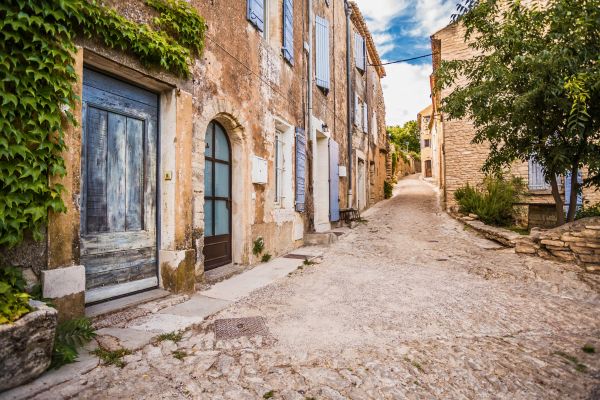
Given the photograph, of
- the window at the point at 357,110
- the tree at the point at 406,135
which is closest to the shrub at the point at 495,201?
the window at the point at 357,110

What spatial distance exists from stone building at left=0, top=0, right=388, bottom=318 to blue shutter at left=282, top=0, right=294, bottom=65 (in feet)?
0.10

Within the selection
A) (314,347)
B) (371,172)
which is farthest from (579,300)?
(371,172)

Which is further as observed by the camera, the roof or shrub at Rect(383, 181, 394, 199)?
shrub at Rect(383, 181, 394, 199)

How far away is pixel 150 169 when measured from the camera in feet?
→ 11.5

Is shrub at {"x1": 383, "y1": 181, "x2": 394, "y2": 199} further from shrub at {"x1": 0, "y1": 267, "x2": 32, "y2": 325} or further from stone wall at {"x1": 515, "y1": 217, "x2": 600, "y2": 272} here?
shrub at {"x1": 0, "y1": 267, "x2": 32, "y2": 325}

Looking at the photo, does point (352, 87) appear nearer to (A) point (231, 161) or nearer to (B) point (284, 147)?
(B) point (284, 147)

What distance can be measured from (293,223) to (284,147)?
5.03ft

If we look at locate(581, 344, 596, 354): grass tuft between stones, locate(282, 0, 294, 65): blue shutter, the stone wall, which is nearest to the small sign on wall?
locate(282, 0, 294, 65): blue shutter

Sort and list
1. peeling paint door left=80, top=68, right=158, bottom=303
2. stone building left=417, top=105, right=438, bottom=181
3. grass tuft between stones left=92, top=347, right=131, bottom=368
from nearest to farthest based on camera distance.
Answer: grass tuft between stones left=92, top=347, right=131, bottom=368 → peeling paint door left=80, top=68, right=158, bottom=303 → stone building left=417, top=105, right=438, bottom=181

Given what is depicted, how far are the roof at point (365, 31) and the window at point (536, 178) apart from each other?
596 cm

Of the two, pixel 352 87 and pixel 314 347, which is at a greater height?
pixel 352 87

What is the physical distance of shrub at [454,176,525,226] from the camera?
29.4 ft

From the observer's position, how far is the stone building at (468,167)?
941 cm

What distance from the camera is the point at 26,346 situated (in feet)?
5.82
